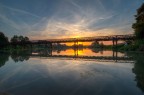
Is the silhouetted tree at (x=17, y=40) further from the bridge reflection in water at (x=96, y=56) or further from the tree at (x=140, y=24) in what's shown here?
the tree at (x=140, y=24)

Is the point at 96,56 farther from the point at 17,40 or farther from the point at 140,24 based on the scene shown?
the point at 17,40

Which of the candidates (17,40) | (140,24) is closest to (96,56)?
(140,24)

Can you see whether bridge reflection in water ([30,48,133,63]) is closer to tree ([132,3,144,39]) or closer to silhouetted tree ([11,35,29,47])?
tree ([132,3,144,39])

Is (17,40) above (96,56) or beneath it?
above

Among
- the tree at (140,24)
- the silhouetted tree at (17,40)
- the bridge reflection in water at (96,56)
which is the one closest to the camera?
the bridge reflection in water at (96,56)

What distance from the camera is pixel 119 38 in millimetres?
57250

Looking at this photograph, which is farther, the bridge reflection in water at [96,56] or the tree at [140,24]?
the tree at [140,24]

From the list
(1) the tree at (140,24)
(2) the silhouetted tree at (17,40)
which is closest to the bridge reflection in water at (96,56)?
(1) the tree at (140,24)

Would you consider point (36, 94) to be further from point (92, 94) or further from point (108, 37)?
point (108, 37)

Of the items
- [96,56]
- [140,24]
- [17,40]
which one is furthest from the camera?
[17,40]

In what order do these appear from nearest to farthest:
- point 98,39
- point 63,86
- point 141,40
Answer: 1. point 63,86
2. point 141,40
3. point 98,39

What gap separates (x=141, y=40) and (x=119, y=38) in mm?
8576

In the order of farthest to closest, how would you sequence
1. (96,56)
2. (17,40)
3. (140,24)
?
(17,40)
(140,24)
(96,56)

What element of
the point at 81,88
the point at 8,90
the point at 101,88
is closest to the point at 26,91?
the point at 8,90
